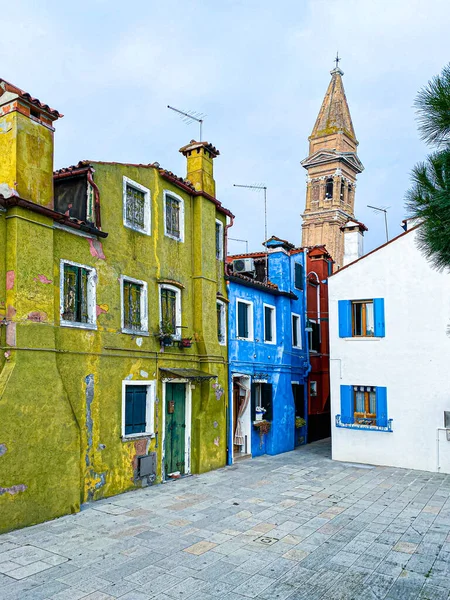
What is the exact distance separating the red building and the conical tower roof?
34.8 metres

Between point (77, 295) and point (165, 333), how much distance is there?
3.18m

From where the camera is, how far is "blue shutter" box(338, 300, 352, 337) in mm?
18625

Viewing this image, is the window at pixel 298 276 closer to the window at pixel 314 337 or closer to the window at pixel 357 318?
the window at pixel 314 337

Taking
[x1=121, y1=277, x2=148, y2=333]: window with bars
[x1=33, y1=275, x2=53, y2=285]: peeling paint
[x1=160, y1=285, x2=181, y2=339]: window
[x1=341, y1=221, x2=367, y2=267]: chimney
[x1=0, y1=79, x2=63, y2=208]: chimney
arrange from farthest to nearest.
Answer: [x1=341, y1=221, x2=367, y2=267]: chimney → [x1=160, y1=285, x2=181, y2=339]: window → [x1=121, y1=277, x2=148, y2=333]: window with bars → [x1=33, y1=275, x2=53, y2=285]: peeling paint → [x1=0, y1=79, x2=63, y2=208]: chimney

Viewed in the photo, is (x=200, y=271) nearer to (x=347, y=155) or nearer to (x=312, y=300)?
(x=312, y=300)

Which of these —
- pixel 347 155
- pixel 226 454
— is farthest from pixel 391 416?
pixel 347 155

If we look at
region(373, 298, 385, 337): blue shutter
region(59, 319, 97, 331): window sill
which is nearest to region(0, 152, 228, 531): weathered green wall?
region(59, 319, 97, 331): window sill

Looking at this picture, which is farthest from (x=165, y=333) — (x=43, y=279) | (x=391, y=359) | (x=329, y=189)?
(x=329, y=189)

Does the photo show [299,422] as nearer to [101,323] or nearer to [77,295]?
[101,323]

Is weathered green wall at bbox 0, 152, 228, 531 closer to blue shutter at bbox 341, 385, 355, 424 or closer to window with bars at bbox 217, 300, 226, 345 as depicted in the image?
window with bars at bbox 217, 300, 226, 345

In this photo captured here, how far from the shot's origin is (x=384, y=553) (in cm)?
912

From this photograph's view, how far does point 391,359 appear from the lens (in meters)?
17.7

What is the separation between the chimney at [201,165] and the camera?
1733 centimetres

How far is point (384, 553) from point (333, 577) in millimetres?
1564
